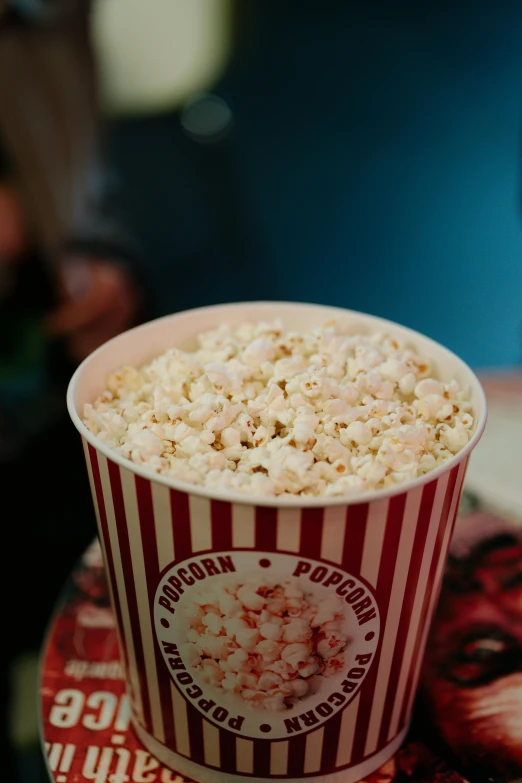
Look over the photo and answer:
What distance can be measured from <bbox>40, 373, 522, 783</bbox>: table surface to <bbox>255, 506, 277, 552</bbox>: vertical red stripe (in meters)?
0.37

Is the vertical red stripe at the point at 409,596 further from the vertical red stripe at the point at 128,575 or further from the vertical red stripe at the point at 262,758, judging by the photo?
the vertical red stripe at the point at 128,575

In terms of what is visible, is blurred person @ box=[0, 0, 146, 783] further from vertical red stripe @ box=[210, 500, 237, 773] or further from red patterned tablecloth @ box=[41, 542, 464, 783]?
vertical red stripe @ box=[210, 500, 237, 773]

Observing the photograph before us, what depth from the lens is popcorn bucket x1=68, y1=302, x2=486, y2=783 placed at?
2.05 feet

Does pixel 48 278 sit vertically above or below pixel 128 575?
below

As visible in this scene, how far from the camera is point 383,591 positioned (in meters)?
0.68

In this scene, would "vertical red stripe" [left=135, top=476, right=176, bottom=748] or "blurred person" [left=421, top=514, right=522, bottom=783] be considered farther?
"blurred person" [left=421, top=514, right=522, bottom=783]

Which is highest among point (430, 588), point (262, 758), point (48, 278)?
point (430, 588)

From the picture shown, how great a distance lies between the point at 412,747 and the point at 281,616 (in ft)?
1.11

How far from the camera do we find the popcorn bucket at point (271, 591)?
63 centimetres

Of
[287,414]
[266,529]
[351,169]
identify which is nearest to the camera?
[266,529]

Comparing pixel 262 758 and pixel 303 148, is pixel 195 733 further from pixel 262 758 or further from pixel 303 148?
pixel 303 148

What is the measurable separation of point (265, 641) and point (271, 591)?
0.06 metres

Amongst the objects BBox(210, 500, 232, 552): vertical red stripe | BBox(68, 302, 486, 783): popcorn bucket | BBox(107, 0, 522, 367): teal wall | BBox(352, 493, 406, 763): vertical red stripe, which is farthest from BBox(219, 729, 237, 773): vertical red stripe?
BBox(107, 0, 522, 367): teal wall

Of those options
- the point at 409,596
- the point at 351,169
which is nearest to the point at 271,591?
the point at 409,596
